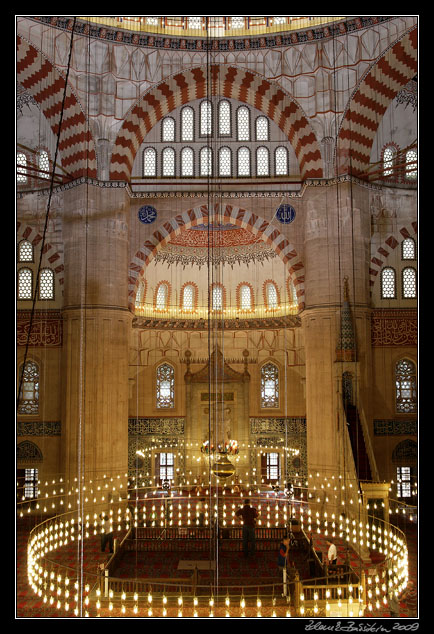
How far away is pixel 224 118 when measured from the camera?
14320mm

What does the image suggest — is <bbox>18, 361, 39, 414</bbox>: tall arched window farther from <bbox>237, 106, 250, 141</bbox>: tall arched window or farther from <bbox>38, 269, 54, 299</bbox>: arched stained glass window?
<bbox>237, 106, 250, 141</bbox>: tall arched window

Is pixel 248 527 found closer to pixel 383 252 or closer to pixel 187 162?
pixel 383 252

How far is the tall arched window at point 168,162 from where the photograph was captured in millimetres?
14109

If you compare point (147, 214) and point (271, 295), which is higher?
point (147, 214)

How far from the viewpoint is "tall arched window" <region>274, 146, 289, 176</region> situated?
13923mm

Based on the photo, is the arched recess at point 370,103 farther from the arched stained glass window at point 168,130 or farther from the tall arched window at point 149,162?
the tall arched window at point 149,162

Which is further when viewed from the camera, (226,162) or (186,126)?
(186,126)

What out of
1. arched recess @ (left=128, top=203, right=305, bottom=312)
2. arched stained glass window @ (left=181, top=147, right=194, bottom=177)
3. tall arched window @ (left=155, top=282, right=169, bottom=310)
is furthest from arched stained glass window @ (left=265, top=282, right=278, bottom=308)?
arched stained glass window @ (left=181, top=147, right=194, bottom=177)

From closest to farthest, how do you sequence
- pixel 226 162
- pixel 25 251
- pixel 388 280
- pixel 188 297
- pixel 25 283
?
pixel 388 280 < pixel 25 283 < pixel 25 251 < pixel 226 162 < pixel 188 297

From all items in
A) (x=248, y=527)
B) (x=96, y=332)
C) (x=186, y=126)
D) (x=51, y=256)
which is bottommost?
(x=248, y=527)

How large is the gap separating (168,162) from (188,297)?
4.50 m

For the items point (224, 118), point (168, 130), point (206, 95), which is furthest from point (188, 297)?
point (206, 95)

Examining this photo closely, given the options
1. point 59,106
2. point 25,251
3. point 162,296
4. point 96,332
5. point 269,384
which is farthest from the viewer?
point 162,296

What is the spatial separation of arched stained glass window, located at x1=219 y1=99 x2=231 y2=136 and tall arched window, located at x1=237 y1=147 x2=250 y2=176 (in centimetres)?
62
